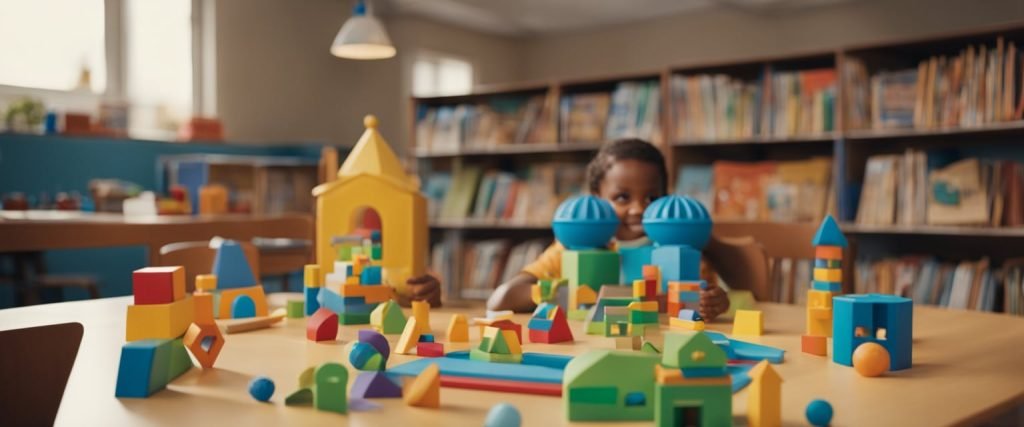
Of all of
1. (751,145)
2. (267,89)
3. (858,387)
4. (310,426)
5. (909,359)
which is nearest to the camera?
(310,426)

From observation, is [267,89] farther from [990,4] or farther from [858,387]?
[858,387]

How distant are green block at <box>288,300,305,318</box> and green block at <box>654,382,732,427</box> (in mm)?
837

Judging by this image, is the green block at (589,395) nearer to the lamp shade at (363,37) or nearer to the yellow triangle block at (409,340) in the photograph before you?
the yellow triangle block at (409,340)

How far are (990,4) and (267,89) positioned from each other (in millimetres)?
5295

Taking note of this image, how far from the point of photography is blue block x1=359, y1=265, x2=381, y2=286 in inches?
51.2

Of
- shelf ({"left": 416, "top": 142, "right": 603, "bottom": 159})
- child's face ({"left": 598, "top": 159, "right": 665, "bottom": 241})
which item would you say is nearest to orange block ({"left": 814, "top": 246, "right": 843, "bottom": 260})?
child's face ({"left": 598, "top": 159, "right": 665, "bottom": 241})

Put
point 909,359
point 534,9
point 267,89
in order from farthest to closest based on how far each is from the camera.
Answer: point 534,9
point 267,89
point 909,359

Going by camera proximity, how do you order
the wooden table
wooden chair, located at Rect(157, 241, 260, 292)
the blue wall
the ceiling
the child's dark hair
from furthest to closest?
1. the ceiling
2. the blue wall
3. the wooden table
4. the child's dark hair
5. wooden chair, located at Rect(157, 241, 260, 292)

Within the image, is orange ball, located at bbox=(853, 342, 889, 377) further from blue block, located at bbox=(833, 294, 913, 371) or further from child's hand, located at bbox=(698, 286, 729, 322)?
child's hand, located at bbox=(698, 286, 729, 322)

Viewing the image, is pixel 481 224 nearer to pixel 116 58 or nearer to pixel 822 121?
pixel 822 121

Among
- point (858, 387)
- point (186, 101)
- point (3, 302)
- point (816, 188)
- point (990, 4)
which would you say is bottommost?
point (3, 302)

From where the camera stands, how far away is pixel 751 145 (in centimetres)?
404

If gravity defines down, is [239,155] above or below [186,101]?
below

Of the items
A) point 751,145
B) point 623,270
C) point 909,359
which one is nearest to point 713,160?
point 751,145
